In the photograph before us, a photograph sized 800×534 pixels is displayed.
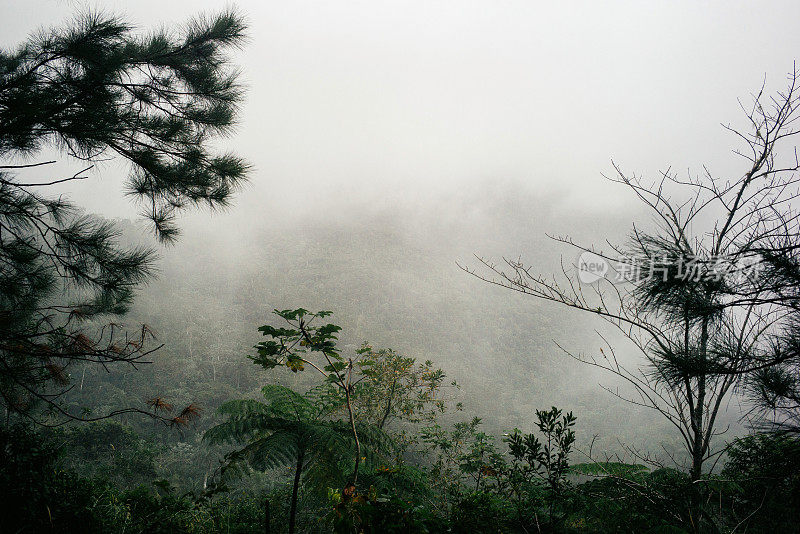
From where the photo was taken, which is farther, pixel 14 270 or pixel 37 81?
pixel 14 270

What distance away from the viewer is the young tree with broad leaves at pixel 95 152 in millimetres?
1719

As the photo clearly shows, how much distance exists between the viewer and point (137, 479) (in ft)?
23.3

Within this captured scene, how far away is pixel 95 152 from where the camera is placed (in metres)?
2.05

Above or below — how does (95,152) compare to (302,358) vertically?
above

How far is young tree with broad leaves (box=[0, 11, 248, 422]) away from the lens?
5.64ft

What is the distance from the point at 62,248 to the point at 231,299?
62.0 ft

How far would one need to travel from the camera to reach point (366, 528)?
1244mm

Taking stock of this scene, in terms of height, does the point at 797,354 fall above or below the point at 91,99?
below

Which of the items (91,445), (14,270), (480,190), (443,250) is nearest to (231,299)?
(91,445)

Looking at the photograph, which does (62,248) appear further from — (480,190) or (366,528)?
(480,190)

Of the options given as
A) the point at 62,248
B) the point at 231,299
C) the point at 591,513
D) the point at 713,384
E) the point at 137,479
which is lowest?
the point at 137,479

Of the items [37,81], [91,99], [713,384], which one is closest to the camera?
[713,384]

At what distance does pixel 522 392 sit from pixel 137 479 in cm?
1547

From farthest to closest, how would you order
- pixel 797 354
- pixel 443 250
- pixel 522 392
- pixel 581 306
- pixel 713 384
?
pixel 443 250
pixel 522 392
pixel 581 306
pixel 713 384
pixel 797 354
